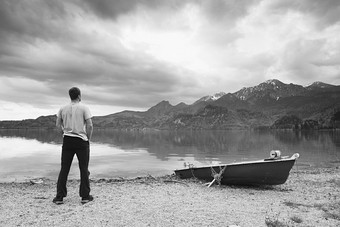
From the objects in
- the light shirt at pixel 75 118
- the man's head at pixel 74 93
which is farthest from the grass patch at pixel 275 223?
the man's head at pixel 74 93

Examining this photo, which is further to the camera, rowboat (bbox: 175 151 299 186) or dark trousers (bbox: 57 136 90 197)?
rowboat (bbox: 175 151 299 186)

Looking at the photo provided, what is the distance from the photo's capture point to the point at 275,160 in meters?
10.7

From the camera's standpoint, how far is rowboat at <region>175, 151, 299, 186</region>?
35.5ft

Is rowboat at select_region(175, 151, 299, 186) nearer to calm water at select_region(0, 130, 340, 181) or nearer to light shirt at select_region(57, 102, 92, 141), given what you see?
light shirt at select_region(57, 102, 92, 141)

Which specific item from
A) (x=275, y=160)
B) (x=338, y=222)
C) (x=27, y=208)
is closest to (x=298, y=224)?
(x=338, y=222)

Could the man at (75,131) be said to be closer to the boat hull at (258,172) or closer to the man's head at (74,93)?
the man's head at (74,93)

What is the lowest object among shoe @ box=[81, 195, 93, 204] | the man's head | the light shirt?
shoe @ box=[81, 195, 93, 204]

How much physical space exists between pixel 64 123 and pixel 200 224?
4324mm

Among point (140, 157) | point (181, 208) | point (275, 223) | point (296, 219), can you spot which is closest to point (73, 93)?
point (181, 208)

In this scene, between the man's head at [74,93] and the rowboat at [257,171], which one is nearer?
the man's head at [74,93]

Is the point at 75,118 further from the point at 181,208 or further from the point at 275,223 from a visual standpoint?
the point at 275,223

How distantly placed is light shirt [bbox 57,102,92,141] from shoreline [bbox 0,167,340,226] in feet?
6.53

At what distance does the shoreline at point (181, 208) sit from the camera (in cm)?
646

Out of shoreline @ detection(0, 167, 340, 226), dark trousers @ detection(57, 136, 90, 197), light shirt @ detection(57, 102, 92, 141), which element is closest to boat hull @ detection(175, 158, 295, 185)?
shoreline @ detection(0, 167, 340, 226)
